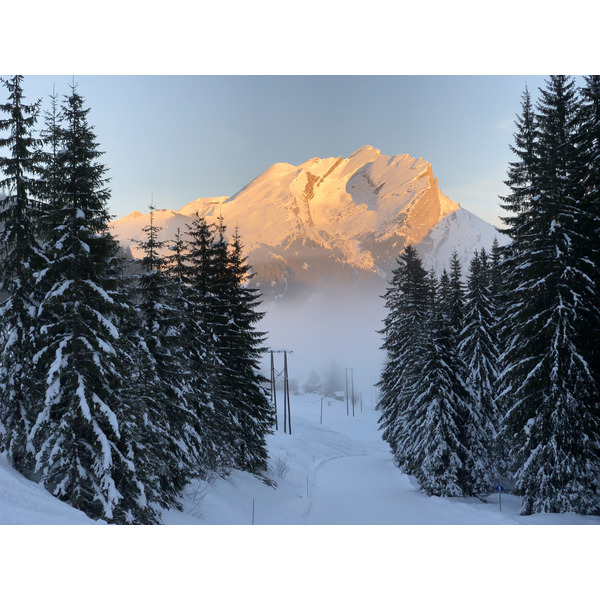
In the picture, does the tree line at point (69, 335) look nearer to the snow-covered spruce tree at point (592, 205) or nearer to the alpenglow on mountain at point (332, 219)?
the alpenglow on mountain at point (332, 219)

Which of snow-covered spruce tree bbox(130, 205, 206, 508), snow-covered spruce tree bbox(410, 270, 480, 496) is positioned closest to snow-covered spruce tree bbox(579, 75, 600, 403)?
snow-covered spruce tree bbox(410, 270, 480, 496)

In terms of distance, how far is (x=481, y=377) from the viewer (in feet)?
78.1

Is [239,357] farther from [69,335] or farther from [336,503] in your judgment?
[69,335]

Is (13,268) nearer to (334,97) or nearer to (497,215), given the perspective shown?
(334,97)

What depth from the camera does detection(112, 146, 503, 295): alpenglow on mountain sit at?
2325 cm

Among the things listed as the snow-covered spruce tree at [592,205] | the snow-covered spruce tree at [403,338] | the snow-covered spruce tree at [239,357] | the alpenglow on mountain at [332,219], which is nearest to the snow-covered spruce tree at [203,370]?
the snow-covered spruce tree at [239,357]

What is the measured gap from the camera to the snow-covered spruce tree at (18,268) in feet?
42.3

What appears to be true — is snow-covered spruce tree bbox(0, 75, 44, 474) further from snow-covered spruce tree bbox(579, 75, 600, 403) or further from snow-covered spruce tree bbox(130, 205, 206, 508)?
snow-covered spruce tree bbox(579, 75, 600, 403)

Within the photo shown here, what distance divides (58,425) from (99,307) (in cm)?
317

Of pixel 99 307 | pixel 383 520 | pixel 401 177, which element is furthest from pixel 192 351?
pixel 401 177

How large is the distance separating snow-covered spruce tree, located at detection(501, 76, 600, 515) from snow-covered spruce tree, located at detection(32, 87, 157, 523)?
1192 centimetres

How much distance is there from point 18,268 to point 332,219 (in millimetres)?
20508

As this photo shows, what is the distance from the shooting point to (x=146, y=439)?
15.4m

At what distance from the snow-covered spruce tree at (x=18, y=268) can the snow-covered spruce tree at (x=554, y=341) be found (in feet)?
48.5
